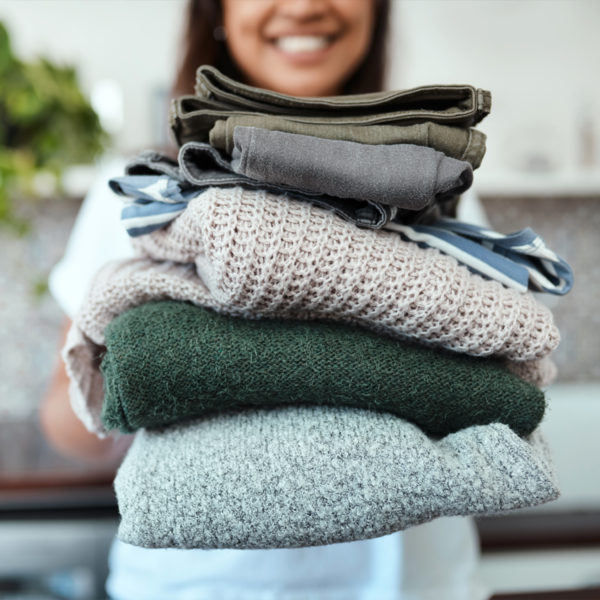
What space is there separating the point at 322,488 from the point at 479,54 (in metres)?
1.08

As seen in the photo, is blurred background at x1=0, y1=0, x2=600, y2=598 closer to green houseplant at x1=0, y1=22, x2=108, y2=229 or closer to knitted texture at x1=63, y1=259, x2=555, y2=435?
green houseplant at x1=0, y1=22, x2=108, y2=229

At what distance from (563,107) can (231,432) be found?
1101 millimetres

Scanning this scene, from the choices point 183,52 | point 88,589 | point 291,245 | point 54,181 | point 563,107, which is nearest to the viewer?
point 291,245

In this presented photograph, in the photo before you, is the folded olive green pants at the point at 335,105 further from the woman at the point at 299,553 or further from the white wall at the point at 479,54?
the white wall at the point at 479,54

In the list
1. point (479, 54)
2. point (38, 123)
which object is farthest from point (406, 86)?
point (38, 123)

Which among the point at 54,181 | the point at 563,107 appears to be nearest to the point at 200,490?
the point at 54,181

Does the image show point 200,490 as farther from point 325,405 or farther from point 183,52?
point 183,52

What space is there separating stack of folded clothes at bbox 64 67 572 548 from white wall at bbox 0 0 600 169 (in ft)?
2.85

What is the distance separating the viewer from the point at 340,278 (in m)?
0.28

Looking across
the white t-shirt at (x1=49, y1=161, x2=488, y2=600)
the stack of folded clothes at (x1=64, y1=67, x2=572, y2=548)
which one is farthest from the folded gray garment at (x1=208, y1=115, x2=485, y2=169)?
the white t-shirt at (x1=49, y1=161, x2=488, y2=600)

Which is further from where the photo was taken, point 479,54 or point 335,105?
point 479,54

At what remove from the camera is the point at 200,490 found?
0.93 feet

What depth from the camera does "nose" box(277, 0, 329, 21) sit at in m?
0.47

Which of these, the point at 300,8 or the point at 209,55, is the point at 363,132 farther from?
the point at 209,55
